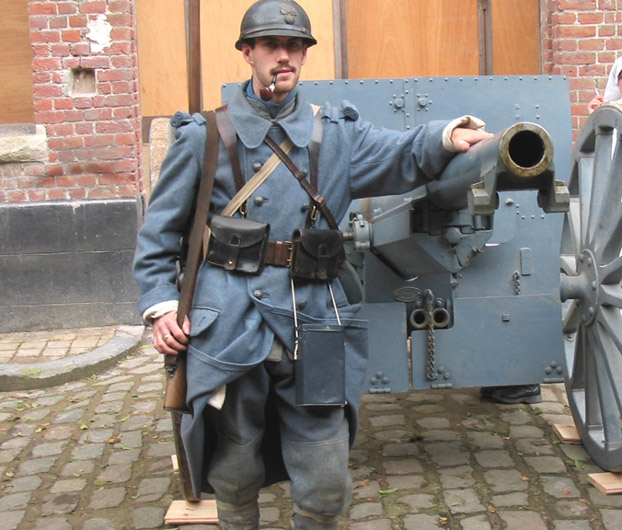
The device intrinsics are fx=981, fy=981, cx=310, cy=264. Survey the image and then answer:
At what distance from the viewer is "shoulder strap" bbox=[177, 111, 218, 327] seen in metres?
2.83

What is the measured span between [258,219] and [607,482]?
191 cm

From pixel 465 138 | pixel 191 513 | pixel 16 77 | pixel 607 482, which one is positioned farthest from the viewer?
pixel 16 77

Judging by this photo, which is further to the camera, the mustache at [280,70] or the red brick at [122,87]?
the red brick at [122,87]

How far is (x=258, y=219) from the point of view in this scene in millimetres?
2855

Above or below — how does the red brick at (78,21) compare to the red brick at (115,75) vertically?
above

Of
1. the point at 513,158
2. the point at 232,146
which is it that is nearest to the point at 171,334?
the point at 232,146

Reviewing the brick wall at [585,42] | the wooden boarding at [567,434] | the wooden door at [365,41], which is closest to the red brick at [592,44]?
the brick wall at [585,42]

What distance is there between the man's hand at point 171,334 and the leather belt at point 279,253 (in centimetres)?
30

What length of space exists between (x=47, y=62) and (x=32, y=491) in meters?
3.54

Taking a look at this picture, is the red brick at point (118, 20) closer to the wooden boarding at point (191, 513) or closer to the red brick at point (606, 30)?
the red brick at point (606, 30)

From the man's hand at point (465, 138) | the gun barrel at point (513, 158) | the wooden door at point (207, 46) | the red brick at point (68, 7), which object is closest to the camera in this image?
the gun barrel at point (513, 158)

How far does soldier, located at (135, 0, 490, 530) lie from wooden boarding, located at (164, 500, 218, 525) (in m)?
0.72

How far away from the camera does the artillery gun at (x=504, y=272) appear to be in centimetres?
375

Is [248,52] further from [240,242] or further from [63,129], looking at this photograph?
[63,129]
